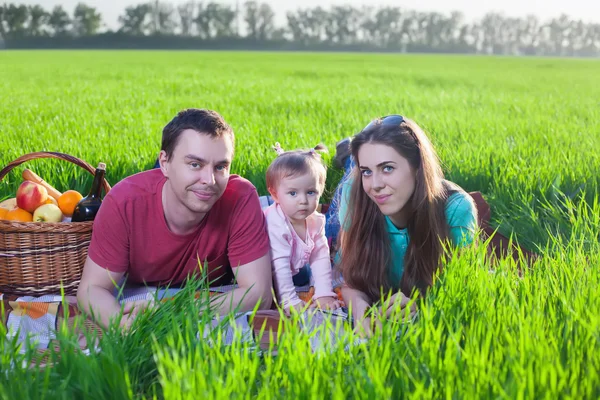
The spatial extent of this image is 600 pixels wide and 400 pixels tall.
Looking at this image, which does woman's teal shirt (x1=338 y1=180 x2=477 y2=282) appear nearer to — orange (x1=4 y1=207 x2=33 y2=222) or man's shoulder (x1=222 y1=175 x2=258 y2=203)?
man's shoulder (x1=222 y1=175 x2=258 y2=203)

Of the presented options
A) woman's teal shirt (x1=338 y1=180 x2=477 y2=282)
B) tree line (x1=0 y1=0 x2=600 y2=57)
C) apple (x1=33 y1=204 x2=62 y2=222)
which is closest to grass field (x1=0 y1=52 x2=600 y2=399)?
woman's teal shirt (x1=338 y1=180 x2=477 y2=282)

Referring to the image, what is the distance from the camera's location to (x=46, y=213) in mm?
3793

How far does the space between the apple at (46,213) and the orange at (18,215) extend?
1.5 inches

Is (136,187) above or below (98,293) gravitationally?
above

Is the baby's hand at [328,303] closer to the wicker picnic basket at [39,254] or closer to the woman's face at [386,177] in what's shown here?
the woman's face at [386,177]

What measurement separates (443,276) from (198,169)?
1.21 metres

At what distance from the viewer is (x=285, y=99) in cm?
A: 1252

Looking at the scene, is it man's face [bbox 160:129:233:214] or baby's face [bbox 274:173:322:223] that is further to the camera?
baby's face [bbox 274:173:322:223]

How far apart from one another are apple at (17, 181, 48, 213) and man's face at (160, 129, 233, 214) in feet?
3.46

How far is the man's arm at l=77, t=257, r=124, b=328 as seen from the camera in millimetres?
3055

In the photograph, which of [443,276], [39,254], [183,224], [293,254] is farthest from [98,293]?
[443,276]

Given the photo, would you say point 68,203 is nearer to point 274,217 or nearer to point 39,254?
point 39,254

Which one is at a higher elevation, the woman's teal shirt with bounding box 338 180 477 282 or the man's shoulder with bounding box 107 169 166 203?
the man's shoulder with bounding box 107 169 166 203

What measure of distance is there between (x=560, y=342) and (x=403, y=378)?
1.97 feet
